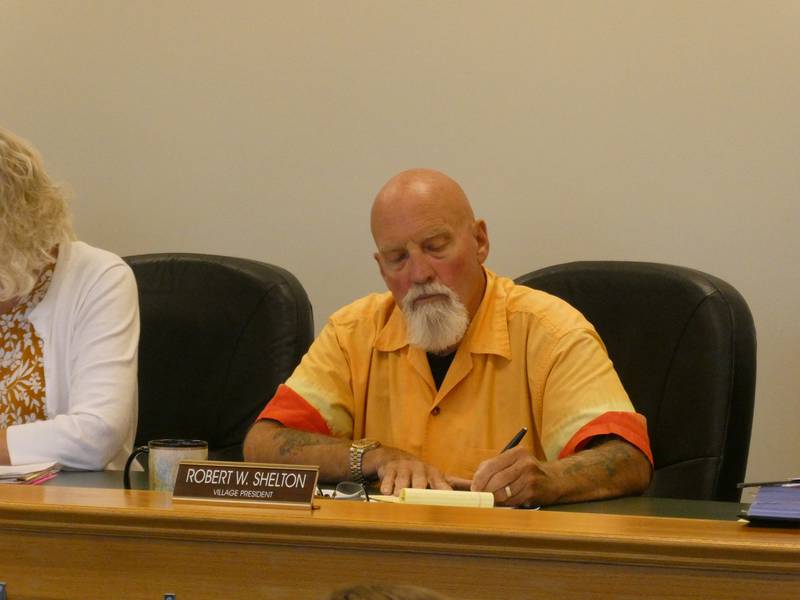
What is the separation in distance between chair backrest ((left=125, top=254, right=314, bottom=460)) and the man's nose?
1.51 feet

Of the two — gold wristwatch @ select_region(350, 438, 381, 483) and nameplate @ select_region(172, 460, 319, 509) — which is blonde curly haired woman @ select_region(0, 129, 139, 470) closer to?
gold wristwatch @ select_region(350, 438, 381, 483)

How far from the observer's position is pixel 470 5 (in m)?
3.31

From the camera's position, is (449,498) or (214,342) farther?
(214,342)

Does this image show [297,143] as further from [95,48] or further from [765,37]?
[765,37]

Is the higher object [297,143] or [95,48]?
[95,48]

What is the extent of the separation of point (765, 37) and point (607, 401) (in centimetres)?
129

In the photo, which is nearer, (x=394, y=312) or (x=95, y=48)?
(x=394, y=312)

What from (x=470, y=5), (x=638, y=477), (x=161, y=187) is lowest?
(x=638, y=477)

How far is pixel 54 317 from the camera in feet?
8.86

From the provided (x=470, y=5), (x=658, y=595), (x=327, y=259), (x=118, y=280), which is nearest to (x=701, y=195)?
(x=470, y=5)

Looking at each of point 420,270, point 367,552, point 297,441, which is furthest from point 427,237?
point 367,552

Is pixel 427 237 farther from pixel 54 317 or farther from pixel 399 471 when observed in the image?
pixel 54 317

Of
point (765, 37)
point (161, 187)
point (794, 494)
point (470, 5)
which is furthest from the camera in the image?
point (161, 187)

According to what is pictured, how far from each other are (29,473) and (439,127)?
64.3 inches
